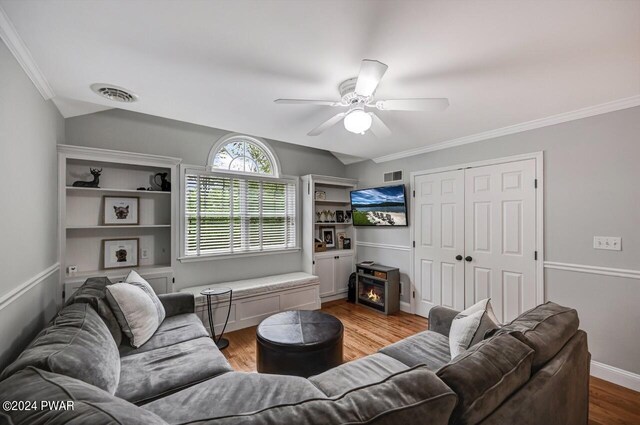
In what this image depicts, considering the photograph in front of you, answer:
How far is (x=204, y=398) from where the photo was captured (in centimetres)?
144

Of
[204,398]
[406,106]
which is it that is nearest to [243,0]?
[406,106]

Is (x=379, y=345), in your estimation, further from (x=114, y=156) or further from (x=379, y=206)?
(x=114, y=156)

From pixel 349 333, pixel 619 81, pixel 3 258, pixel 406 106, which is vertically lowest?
pixel 349 333

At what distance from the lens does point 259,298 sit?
12.0 ft

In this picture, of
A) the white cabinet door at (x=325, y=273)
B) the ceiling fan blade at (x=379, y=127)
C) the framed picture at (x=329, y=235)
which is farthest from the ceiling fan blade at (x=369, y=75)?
the framed picture at (x=329, y=235)

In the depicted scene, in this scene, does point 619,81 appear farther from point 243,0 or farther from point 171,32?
point 171,32

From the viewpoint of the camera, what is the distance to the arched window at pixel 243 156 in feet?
12.8

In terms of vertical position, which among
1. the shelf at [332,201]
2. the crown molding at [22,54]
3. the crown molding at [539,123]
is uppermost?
the crown molding at [22,54]

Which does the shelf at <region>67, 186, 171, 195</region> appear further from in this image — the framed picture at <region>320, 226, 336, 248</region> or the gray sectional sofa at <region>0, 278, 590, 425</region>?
the framed picture at <region>320, 226, 336, 248</region>

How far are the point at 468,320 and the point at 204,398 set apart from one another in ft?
5.32

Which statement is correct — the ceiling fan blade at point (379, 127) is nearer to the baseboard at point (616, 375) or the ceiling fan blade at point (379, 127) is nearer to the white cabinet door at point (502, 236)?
the white cabinet door at point (502, 236)

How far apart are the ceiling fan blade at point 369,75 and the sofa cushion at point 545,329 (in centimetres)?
153

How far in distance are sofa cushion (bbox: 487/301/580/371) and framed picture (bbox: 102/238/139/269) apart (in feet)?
12.1

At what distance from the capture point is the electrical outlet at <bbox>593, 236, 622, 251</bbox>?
7.95 feet
